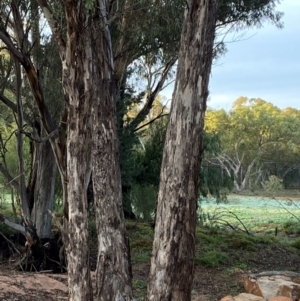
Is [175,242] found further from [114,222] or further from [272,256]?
[272,256]

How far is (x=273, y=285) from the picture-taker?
237 inches

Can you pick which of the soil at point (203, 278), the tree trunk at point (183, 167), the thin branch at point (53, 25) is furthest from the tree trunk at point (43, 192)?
the tree trunk at point (183, 167)

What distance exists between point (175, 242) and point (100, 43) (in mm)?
2201

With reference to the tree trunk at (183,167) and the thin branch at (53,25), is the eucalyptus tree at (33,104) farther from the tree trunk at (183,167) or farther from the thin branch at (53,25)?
the tree trunk at (183,167)

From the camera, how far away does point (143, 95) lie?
11.7 meters

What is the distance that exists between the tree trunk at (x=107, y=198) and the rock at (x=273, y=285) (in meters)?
2.05

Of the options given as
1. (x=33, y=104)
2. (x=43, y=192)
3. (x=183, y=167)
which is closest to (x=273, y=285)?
(x=183, y=167)

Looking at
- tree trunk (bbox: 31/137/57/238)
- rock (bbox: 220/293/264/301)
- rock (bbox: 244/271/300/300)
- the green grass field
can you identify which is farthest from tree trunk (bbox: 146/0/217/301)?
the green grass field

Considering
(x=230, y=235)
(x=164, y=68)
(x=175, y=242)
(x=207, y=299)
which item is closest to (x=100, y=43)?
(x=175, y=242)

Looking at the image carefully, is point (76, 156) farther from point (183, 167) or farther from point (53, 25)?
point (53, 25)

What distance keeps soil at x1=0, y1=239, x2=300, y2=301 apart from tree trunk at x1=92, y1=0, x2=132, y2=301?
3.14 feet

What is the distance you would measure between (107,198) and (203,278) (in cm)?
318

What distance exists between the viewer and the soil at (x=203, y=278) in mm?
5316

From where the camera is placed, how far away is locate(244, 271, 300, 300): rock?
5.89 m
